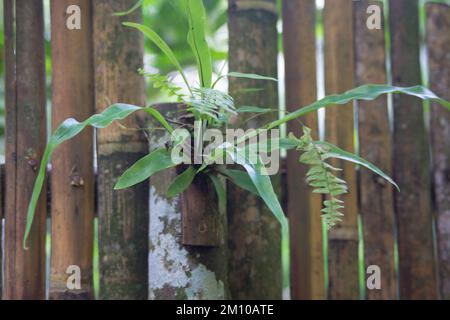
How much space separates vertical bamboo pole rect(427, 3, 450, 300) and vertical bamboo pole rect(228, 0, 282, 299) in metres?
0.41

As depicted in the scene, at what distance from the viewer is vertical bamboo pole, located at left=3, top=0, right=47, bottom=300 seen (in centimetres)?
134

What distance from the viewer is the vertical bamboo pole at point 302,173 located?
4.61 feet

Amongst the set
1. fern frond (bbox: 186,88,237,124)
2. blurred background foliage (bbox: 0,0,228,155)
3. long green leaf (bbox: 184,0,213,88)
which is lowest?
fern frond (bbox: 186,88,237,124)

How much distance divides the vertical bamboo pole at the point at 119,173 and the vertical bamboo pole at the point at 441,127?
2.28 feet

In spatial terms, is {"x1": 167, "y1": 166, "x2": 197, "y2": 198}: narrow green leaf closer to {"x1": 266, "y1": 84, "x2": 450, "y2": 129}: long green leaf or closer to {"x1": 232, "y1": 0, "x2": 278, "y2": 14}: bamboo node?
{"x1": 266, "y1": 84, "x2": 450, "y2": 129}: long green leaf

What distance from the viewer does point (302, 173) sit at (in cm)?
142

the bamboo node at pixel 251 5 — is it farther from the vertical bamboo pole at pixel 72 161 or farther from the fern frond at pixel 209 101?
the fern frond at pixel 209 101

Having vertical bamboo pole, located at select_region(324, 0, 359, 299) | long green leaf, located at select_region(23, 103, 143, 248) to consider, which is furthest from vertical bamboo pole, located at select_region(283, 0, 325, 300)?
long green leaf, located at select_region(23, 103, 143, 248)

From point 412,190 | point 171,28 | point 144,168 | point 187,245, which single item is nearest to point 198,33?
point 144,168

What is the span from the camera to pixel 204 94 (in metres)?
1.00

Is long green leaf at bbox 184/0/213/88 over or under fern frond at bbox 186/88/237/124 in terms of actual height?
over

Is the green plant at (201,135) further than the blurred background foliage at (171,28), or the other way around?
the blurred background foliage at (171,28)

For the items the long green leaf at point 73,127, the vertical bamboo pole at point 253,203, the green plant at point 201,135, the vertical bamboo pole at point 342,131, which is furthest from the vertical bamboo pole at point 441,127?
the long green leaf at point 73,127

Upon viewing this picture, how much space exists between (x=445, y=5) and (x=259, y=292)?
828mm
